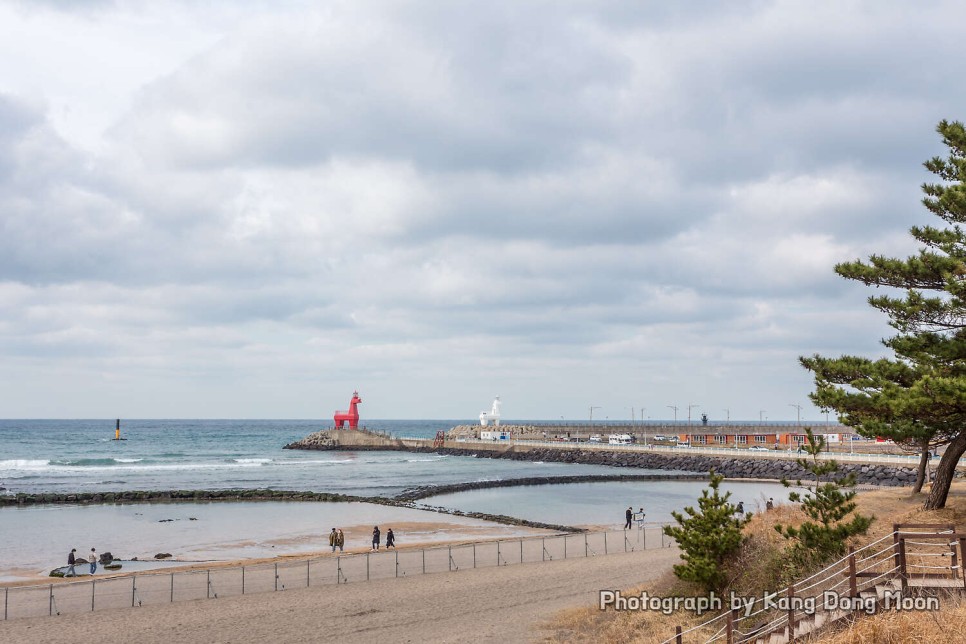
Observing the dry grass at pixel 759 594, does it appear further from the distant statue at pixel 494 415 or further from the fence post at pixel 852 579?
the distant statue at pixel 494 415

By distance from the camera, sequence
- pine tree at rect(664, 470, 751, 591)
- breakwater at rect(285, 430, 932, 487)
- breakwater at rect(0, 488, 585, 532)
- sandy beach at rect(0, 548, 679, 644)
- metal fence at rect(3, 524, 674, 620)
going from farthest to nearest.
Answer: breakwater at rect(285, 430, 932, 487), breakwater at rect(0, 488, 585, 532), metal fence at rect(3, 524, 674, 620), sandy beach at rect(0, 548, 679, 644), pine tree at rect(664, 470, 751, 591)

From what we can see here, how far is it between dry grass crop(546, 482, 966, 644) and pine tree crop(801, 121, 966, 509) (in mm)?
2664

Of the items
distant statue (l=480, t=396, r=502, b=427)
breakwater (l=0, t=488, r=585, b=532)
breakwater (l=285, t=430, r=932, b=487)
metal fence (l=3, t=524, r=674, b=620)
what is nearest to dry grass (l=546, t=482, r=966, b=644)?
metal fence (l=3, t=524, r=674, b=620)

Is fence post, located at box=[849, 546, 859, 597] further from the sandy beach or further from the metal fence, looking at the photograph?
the metal fence

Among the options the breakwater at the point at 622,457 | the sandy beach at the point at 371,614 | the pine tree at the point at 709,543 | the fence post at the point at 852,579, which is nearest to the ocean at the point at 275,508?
the breakwater at the point at 622,457

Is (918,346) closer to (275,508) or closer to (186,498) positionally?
(275,508)

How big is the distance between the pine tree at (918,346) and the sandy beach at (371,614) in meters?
10.3

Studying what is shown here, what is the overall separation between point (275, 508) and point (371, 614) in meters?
33.6

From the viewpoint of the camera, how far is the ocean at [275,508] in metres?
38.1

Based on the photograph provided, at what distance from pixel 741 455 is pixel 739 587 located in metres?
67.4

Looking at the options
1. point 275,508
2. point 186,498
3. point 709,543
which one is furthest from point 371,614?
point 186,498

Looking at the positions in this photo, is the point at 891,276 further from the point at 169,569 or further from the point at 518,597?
the point at 169,569

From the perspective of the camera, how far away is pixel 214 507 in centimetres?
5466

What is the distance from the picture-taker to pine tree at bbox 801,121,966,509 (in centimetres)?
1978
